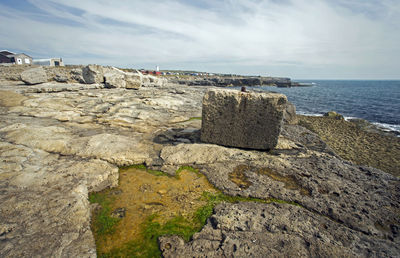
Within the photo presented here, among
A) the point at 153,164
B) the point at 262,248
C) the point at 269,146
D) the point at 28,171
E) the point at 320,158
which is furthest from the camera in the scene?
the point at 269,146

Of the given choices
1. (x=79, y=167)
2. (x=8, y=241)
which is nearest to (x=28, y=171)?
(x=79, y=167)

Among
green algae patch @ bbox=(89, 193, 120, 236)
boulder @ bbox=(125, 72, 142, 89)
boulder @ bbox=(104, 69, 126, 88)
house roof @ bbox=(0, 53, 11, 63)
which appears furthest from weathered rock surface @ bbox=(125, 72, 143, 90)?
house roof @ bbox=(0, 53, 11, 63)

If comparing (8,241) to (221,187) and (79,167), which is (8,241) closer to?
(79,167)

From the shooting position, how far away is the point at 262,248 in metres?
2.43

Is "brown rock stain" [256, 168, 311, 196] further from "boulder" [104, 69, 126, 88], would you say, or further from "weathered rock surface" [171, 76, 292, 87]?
"weathered rock surface" [171, 76, 292, 87]

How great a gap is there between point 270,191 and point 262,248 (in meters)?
1.50

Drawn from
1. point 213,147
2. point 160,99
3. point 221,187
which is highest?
point 160,99

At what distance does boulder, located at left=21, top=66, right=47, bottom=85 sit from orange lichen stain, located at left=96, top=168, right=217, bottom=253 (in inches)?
602

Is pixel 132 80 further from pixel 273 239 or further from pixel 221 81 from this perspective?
pixel 221 81

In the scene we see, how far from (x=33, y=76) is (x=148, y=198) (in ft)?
54.9

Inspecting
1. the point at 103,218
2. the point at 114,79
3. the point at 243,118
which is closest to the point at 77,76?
the point at 114,79

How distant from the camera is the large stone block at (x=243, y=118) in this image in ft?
17.7

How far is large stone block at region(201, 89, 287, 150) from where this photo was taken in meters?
5.39

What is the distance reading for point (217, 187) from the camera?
3.88 metres
